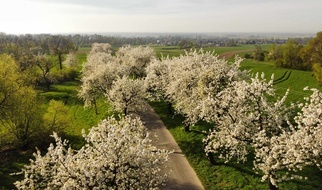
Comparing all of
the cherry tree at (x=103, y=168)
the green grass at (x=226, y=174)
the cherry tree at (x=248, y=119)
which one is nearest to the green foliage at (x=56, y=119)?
the green grass at (x=226, y=174)

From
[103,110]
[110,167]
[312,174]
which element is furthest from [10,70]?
[312,174]

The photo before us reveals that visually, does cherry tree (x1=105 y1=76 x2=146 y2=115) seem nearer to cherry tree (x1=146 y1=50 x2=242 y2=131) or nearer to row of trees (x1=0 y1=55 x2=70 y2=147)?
cherry tree (x1=146 y1=50 x2=242 y2=131)

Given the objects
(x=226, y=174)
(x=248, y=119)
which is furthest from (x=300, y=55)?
(x=248, y=119)

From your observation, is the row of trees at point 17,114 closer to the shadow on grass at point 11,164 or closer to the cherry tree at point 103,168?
the shadow on grass at point 11,164

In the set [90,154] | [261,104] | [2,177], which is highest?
[261,104]

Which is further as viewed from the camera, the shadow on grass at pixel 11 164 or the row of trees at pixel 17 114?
the row of trees at pixel 17 114

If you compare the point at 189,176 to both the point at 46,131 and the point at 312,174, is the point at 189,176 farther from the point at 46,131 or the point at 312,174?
the point at 46,131

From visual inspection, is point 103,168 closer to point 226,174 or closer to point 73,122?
point 226,174

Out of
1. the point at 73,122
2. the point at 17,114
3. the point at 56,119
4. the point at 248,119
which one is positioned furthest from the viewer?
the point at 73,122
